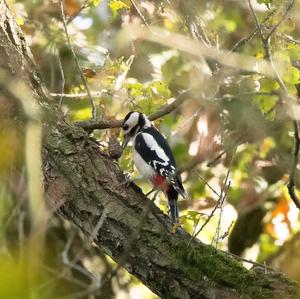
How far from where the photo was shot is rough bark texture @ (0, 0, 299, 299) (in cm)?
314

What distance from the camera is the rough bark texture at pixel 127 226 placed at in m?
3.14

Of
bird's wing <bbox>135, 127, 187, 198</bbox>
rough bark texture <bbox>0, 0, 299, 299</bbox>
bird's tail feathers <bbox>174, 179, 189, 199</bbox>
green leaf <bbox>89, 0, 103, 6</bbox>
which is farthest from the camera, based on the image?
bird's wing <bbox>135, 127, 187, 198</bbox>

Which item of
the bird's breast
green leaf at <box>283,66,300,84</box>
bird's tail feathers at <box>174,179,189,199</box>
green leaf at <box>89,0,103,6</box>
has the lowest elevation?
bird's tail feathers at <box>174,179,189,199</box>

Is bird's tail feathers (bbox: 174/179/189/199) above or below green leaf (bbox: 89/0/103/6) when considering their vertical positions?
below

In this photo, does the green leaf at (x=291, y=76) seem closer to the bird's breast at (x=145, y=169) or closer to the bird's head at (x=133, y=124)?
the bird's head at (x=133, y=124)

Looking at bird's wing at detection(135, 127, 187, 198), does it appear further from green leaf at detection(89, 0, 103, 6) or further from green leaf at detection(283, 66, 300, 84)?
green leaf at detection(283, 66, 300, 84)

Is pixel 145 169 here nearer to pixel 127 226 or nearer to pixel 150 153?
pixel 150 153

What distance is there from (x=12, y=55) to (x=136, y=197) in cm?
95

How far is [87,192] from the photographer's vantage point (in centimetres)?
341

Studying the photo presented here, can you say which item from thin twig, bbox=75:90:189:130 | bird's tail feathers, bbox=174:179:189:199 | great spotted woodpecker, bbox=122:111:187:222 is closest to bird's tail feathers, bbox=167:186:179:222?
great spotted woodpecker, bbox=122:111:187:222

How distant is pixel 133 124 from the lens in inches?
198

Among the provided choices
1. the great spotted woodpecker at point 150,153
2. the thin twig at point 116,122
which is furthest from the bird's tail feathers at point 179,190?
the thin twig at point 116,122

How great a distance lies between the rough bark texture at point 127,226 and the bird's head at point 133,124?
1.01 m

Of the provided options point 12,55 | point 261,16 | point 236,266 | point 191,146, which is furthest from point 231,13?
point 236,266
